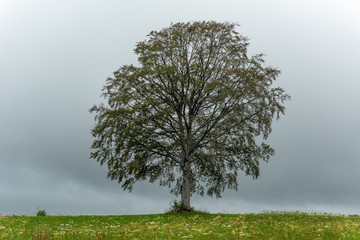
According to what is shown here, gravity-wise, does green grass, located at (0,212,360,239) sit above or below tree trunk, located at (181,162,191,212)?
below

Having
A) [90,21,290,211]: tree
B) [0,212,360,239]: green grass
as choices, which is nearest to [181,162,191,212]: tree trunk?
[90,21,290,211]: tree

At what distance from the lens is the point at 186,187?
98.2ft

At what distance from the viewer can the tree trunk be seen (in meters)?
29.8

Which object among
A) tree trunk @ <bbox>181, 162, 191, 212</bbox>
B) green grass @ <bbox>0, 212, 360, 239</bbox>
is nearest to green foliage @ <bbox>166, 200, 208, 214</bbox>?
tree trunk @ <bbox>181, 162, 191, 212</bbox>

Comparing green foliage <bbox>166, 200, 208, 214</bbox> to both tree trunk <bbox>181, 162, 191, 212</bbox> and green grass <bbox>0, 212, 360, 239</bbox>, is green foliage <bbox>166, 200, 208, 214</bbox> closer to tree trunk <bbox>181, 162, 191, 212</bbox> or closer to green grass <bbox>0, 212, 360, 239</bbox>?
tree trunk <bbox>181, 162, 191, 212</bbox>

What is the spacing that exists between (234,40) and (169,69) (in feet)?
22.3

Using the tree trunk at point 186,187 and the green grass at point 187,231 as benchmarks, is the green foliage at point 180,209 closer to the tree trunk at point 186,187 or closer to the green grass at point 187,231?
the tree trunk at point 186,187

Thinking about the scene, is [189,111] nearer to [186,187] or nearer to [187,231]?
[186,187]

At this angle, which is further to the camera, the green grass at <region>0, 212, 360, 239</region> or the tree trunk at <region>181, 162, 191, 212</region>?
the tree trunk at <region>181, 162, 191, 212</region>

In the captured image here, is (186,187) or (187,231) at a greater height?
(186,187)

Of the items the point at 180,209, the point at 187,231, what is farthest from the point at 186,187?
the point at 187,231

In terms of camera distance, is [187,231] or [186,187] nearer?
[187,231]

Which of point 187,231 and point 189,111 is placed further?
Result: point 189,111

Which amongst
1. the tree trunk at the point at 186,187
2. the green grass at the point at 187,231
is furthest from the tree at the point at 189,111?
the green grass at the point at 187,231
